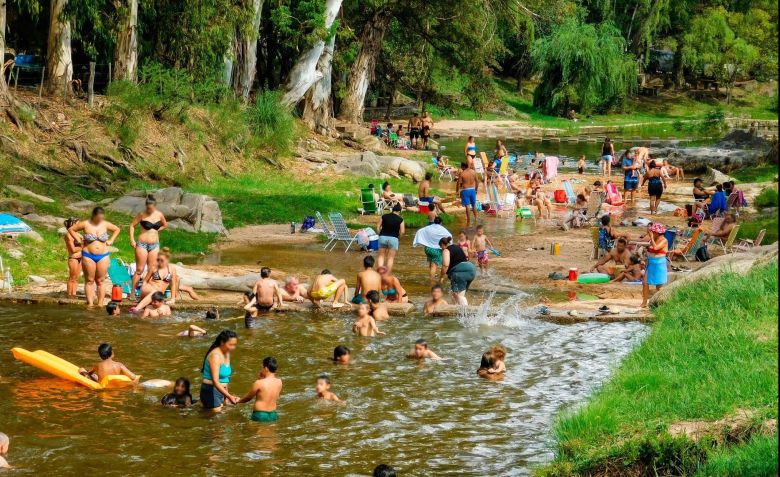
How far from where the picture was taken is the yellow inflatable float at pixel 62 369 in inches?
527

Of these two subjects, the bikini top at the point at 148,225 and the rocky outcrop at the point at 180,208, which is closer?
the bikini top at the point at 148,225

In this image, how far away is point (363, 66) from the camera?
44.0m

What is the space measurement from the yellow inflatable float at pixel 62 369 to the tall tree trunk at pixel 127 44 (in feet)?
55.7

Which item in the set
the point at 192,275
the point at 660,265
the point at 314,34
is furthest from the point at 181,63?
the point at 660,265

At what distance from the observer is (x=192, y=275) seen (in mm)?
19234

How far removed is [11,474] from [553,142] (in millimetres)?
46428

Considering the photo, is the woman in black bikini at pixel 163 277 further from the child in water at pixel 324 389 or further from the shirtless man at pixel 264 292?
the child in water at pixel 324 389

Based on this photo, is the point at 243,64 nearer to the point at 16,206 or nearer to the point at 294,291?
the point at 16,206

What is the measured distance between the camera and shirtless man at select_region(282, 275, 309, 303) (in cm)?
1811

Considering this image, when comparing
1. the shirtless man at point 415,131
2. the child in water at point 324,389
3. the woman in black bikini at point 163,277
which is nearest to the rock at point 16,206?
Result: the woman in black bikini at point 163,277

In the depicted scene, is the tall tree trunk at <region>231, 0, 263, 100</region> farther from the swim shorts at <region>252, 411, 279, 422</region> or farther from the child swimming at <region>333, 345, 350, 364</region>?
the swim shorts at <region>252, 411, 279, 422</region>

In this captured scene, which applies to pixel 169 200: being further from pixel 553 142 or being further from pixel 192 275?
pixel 553 142

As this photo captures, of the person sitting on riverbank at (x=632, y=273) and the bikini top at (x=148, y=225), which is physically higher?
the bikini top at (x=148, y=225)

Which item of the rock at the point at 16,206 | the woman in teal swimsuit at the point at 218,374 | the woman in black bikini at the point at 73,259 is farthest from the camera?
the rock at the point at 16,206
